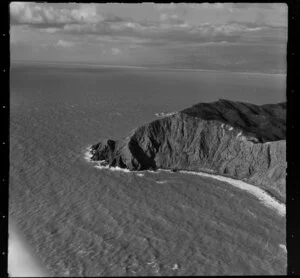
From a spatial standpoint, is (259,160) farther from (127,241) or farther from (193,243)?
(127,241)

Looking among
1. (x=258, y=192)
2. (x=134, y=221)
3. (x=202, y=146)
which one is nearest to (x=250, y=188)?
(x=258, y=192)

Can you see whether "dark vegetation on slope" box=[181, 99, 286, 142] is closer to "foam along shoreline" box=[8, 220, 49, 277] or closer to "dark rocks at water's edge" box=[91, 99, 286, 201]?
"dark rocks at water's edge" box=[91, 99, 286, 201]

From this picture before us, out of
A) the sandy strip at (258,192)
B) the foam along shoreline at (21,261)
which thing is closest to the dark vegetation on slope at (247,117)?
the sandy strip at (258,192)

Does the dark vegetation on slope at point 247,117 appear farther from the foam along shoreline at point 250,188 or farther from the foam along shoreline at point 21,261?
the foam along shoreline at point 21,261

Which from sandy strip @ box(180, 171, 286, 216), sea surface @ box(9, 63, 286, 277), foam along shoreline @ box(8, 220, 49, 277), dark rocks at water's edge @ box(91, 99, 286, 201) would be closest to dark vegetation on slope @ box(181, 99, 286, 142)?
dark rocks at water's edge @ box(91, 99, 286, 201)
